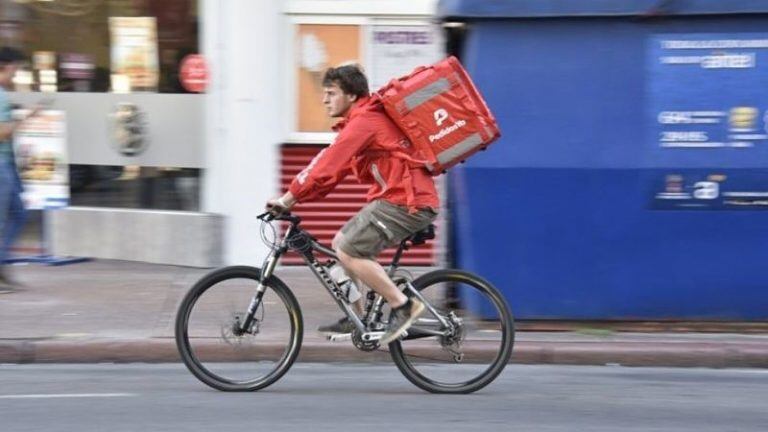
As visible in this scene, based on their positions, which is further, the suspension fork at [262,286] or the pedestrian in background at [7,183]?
the pedestrian in background at [7,183]

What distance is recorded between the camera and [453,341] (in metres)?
6.61

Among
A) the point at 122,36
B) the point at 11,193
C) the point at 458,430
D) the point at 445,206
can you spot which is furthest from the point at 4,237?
the point at 458,430

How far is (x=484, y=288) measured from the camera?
6.50m

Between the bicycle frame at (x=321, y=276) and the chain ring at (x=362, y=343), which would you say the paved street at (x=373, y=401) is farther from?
the bicycle frame at (x=321, y=276)

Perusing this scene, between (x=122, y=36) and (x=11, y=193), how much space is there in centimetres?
225

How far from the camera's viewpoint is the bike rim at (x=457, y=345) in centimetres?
653

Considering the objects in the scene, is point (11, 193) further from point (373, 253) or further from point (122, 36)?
point (373, 253)

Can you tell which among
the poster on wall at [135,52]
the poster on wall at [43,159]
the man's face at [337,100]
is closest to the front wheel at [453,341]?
the man's face at [337,100]

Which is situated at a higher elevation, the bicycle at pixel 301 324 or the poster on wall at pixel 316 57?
the poster on wall at pixel 316 57

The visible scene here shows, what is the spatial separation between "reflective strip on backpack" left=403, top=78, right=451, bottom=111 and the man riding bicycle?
154mm

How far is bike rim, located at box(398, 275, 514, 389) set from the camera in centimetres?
653

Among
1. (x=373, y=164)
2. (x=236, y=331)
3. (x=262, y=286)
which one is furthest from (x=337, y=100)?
(x=236, y=331)

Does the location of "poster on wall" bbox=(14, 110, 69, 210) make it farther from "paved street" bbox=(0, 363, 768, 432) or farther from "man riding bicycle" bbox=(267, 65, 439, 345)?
"man riding bicycle" bbox=(267, 65, 439, 345)

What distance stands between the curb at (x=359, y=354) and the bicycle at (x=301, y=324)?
869 millimetres
